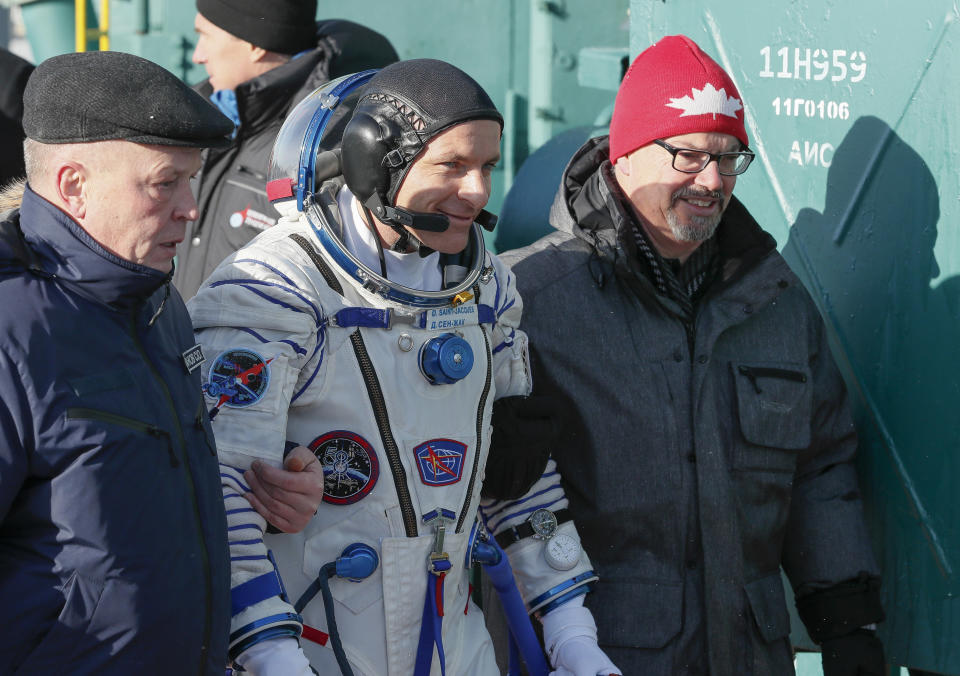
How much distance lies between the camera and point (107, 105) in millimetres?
1789

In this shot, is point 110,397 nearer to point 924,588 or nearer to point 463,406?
point 463,406

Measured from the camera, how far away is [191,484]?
74.1 inches

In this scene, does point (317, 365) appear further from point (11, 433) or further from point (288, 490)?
point (11, 433)

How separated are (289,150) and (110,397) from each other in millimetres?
870

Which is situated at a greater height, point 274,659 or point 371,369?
point 371,369

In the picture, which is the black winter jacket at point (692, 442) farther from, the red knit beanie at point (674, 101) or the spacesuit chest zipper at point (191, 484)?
the spacesuit chest zipper at point (191, 484)

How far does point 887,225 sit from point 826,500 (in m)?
0.76

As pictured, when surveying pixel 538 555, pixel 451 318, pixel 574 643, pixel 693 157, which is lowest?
pixel 574 643

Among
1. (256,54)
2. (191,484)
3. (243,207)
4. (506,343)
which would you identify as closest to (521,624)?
(506,343)

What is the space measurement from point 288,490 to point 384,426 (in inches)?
9.5

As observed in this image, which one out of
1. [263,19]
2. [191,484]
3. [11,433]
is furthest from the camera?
[263,19]

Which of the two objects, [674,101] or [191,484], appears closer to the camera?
[191,484]

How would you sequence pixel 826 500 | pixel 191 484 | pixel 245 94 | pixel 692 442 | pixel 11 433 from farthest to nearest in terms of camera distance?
pixel 245 94 → pixel 826 500 → pixel 692 442 → pixel 191 484 → pixel 11 433

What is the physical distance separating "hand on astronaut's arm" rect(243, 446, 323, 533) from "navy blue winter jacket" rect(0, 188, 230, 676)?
0.74 ft
